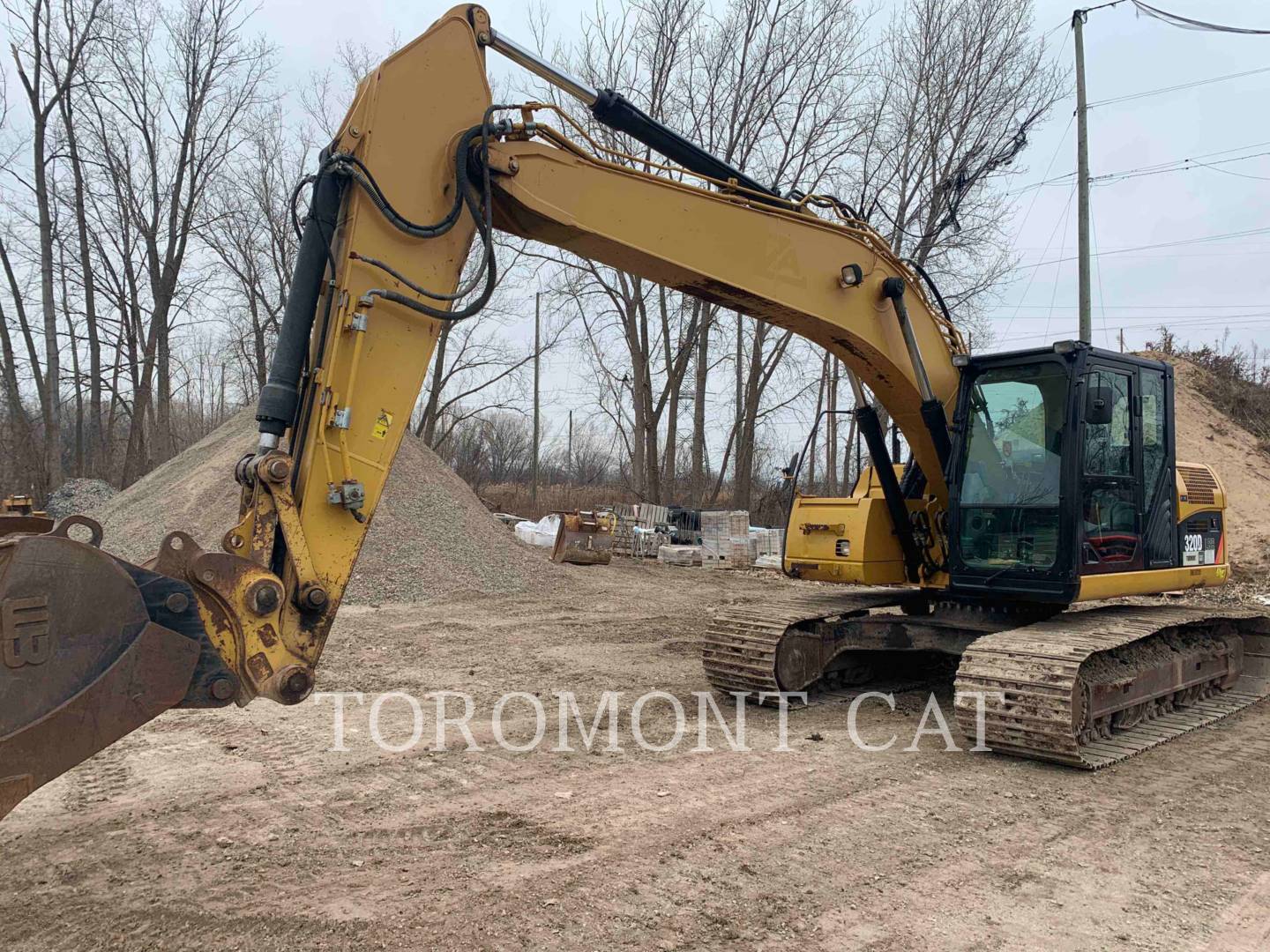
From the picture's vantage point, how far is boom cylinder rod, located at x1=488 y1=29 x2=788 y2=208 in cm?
449

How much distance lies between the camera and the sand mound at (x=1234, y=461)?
1730cm

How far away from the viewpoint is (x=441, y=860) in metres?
3.95

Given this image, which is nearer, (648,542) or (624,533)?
(648,542)

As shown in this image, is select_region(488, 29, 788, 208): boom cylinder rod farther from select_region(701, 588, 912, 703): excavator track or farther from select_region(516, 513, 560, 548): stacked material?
select_region(516, 513, 560, 548): stacked material

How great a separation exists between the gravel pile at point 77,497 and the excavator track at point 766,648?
16807mm

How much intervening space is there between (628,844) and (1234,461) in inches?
808

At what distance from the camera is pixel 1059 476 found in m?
6.06

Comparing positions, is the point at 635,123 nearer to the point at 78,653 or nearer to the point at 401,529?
the point at 78,653

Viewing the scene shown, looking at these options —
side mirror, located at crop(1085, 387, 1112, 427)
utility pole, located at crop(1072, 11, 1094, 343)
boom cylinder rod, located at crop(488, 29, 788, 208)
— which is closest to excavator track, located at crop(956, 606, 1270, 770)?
side mirror, located at crop(1085, 387, 1112, 427)

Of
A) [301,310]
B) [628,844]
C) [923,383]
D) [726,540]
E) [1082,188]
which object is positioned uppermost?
[1082,188]

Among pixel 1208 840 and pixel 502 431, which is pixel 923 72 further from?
pixel 502 431

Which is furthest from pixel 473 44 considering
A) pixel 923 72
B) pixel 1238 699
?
pixel 923 72

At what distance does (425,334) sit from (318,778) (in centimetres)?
249

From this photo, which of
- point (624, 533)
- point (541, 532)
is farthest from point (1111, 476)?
point (541, 532)
